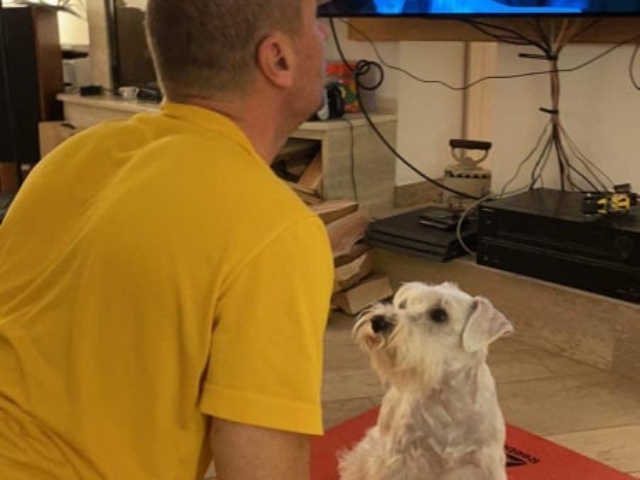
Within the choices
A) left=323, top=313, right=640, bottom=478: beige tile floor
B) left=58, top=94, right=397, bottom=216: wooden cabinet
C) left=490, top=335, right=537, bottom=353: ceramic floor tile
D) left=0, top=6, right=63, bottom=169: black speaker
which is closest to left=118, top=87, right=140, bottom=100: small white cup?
left=58, top=94, right=397, bottom=216: wooden cabinet

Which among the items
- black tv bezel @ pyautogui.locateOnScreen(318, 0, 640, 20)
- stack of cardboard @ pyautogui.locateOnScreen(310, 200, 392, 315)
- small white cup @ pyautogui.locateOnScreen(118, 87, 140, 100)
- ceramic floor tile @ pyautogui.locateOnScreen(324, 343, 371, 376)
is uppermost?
black tv bezel @ pyautogui.locateOnScreen(318, 0, 640, 20)

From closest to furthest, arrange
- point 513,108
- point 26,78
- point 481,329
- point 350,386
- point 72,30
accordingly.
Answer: point 481,329
point 350,386
point 513,108
point 26,78
point 72,30

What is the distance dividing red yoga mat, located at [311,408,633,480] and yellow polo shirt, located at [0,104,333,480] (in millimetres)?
1151

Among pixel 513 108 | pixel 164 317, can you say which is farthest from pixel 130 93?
pixel 164 317

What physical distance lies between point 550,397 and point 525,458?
1.19 ft

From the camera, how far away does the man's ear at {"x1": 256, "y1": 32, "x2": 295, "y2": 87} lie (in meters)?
0.92

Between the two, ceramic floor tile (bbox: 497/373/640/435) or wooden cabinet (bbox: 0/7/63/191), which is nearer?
ceramic floor tile (bbox: 497/373/640/435)

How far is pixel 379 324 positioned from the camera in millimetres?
1709

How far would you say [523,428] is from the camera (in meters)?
2.19

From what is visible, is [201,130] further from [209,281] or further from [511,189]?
[511,189]

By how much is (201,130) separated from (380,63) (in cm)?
249

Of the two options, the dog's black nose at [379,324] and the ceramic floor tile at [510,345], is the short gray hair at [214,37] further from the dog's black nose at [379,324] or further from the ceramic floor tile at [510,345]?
Answer: the ceramic floor tile at [510,345]

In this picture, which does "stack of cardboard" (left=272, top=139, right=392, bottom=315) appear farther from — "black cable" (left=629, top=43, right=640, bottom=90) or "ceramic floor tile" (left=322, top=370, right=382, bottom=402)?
"black cable" (left=629, top=43, right=640, bottom=90)

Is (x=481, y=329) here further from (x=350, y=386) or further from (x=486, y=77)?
(x=486, y=77)
